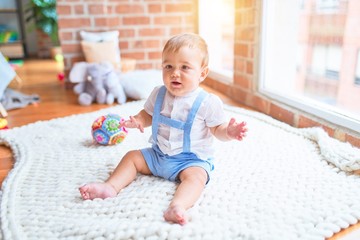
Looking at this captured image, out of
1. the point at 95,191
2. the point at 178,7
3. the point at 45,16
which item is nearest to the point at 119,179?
the point at 95,191

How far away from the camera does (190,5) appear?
8.95ft

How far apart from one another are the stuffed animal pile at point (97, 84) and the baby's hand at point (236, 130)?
48.7 inches

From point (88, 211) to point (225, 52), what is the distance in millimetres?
2120

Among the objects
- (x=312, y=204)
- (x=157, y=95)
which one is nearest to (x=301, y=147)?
(x=312, y=204)

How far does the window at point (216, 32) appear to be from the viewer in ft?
8.53

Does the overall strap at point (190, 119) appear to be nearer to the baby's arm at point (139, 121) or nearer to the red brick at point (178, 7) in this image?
the baby's arm at point (139, 121)

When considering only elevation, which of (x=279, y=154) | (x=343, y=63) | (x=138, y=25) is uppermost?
(x=138, y=25)

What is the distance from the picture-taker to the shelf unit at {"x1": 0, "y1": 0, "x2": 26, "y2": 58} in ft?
17.2

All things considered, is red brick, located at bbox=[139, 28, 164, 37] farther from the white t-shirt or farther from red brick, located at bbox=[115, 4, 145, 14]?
the white t-shirt

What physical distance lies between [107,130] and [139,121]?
0.28 meters

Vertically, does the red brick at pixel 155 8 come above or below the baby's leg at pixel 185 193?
above

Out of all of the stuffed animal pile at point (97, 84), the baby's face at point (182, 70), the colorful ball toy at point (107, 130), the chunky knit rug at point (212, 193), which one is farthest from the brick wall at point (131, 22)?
the baby's face at point (182, 70)

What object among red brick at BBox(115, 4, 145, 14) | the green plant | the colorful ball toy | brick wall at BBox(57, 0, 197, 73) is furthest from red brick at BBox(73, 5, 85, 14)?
the green plant

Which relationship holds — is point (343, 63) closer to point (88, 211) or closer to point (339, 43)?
point (339, 43)
